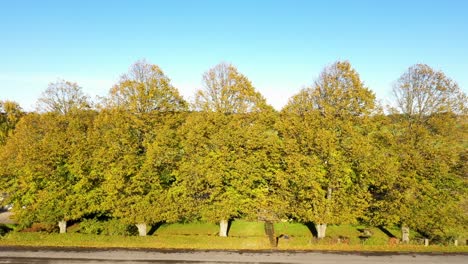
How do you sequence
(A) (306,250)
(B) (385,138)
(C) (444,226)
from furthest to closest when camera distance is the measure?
1. (B) (385,138)
2. (C) (444,226)
3. (A) (306,250)

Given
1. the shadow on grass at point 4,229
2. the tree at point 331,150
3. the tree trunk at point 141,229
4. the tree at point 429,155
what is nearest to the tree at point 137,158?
the tree trunk at point 141,229

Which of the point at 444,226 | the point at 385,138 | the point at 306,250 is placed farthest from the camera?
the point at 385,138

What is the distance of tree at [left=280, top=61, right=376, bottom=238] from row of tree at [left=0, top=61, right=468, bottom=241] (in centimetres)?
10

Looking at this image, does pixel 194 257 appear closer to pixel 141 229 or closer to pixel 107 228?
pixel 141 229

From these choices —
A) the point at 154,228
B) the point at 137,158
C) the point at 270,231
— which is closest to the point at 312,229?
the point at 270,231

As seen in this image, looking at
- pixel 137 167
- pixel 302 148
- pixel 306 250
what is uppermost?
pixel 302 148

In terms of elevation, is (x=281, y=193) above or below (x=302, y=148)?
below

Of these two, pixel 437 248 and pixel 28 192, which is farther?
pixel 28 192

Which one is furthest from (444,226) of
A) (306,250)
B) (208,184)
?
(208,184)

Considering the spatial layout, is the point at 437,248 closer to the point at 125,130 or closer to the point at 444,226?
the point at 444,226

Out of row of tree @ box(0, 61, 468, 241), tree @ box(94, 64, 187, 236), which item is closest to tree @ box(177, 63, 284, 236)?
row of tree @ box(0, 61, 468, 241)

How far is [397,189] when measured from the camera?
3089cm

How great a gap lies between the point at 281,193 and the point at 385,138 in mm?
11157

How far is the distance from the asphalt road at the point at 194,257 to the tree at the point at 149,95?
15639 mm
